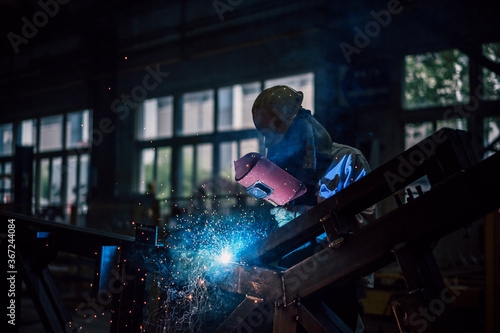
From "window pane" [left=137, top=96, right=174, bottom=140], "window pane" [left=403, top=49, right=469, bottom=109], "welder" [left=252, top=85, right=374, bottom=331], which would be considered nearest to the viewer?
"welder" [left=252, top=85, right=374, bottom=331]

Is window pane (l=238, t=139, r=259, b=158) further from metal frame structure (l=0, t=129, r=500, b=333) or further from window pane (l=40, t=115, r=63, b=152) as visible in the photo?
metal frame structure (l=0, t=129, r=500, b=333)

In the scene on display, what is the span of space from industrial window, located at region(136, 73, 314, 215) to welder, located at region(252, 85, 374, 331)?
683 cm

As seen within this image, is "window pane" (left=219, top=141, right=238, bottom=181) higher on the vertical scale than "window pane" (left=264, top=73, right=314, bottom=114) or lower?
lower

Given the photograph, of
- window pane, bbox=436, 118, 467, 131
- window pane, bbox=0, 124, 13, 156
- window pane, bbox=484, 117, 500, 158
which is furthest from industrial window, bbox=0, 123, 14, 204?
window pane, bbox=484, 117, 500, 158

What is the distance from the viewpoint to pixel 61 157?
13.1 m

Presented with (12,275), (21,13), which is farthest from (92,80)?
(12,275)

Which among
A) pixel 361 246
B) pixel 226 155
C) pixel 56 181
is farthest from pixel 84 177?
pixel 361 246

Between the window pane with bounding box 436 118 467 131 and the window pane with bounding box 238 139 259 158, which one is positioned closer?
the window pane with bounding box 436 118 467 131

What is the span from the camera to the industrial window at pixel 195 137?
9.90 m

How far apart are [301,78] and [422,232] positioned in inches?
313

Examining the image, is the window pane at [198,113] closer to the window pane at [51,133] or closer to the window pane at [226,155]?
the window pane at [226,155]

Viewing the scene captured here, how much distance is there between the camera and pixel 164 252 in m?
2.14

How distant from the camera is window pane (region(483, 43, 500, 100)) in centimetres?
690

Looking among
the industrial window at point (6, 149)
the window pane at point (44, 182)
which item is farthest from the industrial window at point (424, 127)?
the industrial window at point (6, 149)
